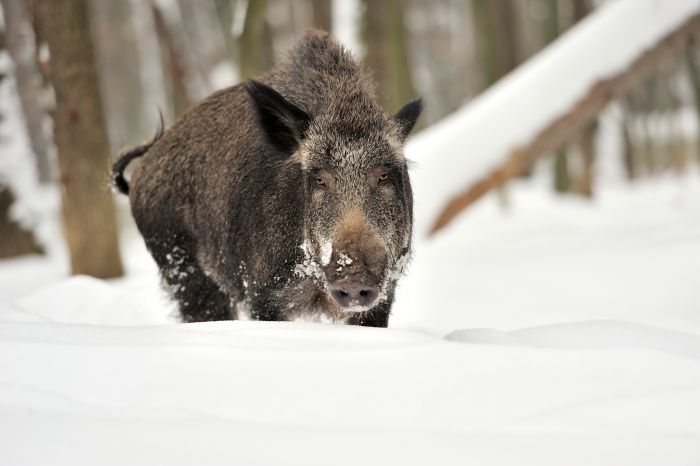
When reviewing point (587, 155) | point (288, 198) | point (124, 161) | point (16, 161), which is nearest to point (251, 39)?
point (16, 161)

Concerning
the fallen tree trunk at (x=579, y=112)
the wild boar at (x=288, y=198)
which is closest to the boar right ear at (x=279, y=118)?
the wild boar at (x=288, y=198)

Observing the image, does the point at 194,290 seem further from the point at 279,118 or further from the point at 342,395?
the point at 342,395

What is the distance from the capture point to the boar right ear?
3891 mm

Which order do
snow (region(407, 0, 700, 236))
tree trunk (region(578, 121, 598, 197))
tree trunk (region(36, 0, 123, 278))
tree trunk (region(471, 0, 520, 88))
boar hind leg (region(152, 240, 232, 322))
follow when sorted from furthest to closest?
1. tree trunk (region(471, 0, 520, 88))
2. tree trunk (region(578, 121, 598, 197))
3. snow (region(407, 0, 700, 236))
4. tree trunk (region(36, 0, 123, 278))
5. boar hind leg (region(152, 240, 232, 322))

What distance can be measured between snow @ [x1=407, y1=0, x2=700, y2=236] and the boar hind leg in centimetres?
424

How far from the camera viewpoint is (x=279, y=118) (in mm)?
4016

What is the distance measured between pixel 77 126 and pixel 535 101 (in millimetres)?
5429

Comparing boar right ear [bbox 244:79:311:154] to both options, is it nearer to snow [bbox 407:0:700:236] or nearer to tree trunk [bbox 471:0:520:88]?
snow [bbox 407:0:700:236]

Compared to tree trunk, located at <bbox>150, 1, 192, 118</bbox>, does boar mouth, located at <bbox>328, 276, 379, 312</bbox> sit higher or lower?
lower

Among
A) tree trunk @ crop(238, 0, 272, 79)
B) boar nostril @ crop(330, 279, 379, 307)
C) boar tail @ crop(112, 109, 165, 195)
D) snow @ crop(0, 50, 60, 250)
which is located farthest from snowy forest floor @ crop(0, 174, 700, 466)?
snow @ crop(0, 50, 60, 250)

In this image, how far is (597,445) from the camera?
7.37ft

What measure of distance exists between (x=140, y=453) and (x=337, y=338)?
3.29ft

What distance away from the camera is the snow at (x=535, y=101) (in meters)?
8.86

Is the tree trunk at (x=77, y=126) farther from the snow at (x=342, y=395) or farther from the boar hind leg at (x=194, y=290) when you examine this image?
the snow at (x=342, y=395)
